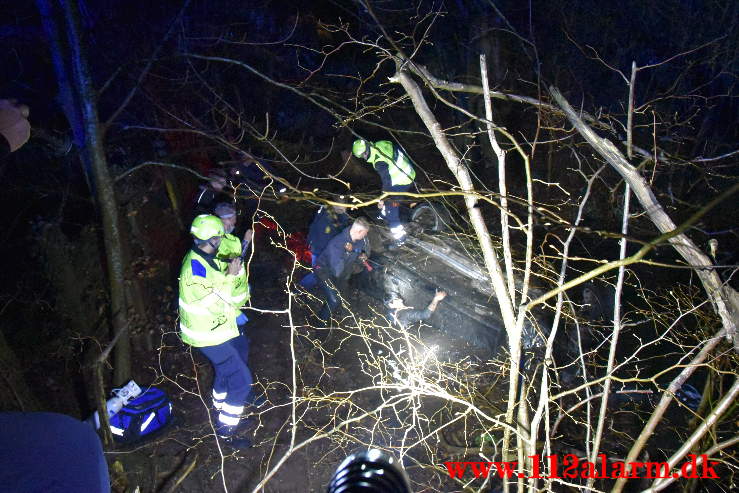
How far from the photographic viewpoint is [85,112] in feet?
14.7

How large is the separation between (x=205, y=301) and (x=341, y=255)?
224cm

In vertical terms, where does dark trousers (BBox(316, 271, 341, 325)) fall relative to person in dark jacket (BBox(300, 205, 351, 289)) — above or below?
below

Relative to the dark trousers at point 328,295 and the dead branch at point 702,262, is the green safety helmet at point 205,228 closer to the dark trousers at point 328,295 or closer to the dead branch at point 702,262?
the dark trousers at point 328,295

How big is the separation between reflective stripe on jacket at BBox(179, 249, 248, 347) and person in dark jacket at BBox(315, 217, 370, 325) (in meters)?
1.73

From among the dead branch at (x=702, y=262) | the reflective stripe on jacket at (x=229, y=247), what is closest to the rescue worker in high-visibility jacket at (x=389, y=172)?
the reflective stripe on jacket at (x=229, y=247)

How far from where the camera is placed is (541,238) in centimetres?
681

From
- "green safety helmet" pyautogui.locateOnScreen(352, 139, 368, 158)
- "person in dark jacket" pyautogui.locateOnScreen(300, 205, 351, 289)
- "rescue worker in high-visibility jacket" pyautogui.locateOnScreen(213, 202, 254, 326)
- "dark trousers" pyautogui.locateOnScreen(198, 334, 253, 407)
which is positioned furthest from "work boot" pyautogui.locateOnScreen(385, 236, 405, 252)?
"dark trousers" pyautogui.locateOnScreen(198, 334, 253, 407)

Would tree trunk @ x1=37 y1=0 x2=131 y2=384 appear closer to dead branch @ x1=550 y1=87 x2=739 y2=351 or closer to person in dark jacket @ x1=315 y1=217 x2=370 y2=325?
person in dark jacket @ x1=315 y1=217 x2=370 y2=325

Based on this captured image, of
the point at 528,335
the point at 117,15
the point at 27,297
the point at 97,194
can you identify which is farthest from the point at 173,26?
the point at 528,335

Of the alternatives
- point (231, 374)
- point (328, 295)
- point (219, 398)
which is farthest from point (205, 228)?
point (328, 295)

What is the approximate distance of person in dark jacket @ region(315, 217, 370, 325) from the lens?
19.5 feet

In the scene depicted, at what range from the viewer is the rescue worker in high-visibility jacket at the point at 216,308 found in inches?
168

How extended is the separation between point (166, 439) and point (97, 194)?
3018mm

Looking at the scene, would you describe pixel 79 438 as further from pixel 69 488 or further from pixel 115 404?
pixel 115 404
